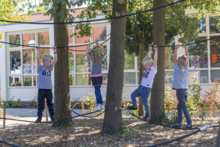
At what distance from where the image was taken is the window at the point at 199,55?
1231cm

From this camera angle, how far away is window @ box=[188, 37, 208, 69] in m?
12.3

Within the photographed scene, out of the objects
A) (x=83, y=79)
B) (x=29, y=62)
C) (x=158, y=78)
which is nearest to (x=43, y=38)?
(x=29, y=62)

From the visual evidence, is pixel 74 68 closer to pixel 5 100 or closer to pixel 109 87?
pixel 5 100

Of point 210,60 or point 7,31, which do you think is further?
point 7,31

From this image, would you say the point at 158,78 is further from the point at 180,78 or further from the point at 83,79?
the point at 83,79

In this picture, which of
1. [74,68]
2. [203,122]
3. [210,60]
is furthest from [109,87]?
[74,68]

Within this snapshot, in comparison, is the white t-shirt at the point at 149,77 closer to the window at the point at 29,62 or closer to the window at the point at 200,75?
the window at the point at 200,75

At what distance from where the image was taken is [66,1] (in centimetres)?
552

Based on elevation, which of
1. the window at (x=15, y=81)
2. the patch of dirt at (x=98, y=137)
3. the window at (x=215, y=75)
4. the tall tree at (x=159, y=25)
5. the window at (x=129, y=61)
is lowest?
the patch of dirt at (x=98, y=137)

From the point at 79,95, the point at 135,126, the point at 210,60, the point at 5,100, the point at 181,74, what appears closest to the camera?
the point at 181,74

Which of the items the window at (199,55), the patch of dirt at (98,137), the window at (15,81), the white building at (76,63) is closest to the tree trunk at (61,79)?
the patch of dirt at (98,137)

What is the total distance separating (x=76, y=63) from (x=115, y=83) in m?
9.57

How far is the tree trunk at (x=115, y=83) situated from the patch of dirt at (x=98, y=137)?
0.32 meters

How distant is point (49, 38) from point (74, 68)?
2.74m
